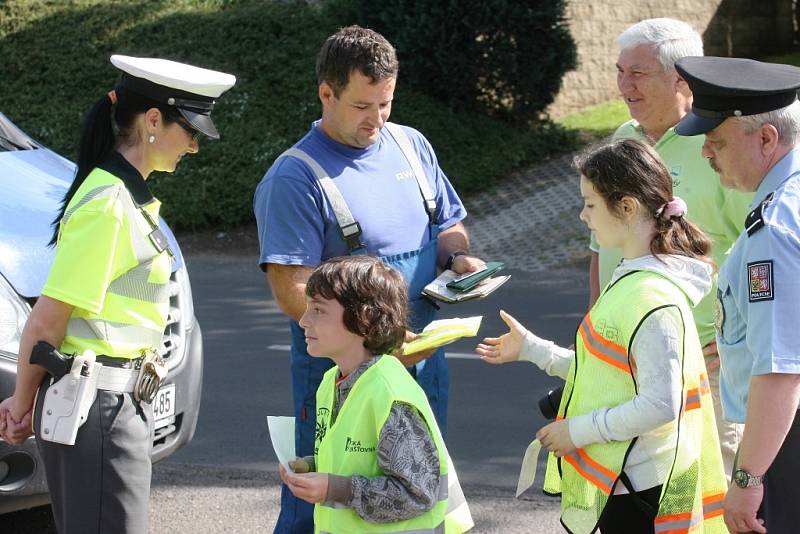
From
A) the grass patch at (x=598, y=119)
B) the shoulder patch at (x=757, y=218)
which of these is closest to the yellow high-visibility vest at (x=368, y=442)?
the shoulder patch at (x=757, y=218)

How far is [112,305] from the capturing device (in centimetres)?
324

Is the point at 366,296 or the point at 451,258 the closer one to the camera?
the point at 366,296

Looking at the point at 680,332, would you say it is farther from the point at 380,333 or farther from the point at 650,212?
the point at 380,333

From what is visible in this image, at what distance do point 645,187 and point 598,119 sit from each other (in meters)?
13.5

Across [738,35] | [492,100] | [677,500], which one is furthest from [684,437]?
[738,35]

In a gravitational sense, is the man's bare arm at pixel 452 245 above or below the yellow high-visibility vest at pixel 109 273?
below

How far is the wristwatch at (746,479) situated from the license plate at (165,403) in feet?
8.45

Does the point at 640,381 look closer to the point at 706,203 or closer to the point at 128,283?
the point at 706,203

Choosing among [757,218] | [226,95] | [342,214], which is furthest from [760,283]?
[226,95]

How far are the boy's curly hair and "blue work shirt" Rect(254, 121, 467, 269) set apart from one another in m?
0.72

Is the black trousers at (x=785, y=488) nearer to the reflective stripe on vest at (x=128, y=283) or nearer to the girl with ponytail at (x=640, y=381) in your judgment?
the girl with ponytail at (x=640, y=381)

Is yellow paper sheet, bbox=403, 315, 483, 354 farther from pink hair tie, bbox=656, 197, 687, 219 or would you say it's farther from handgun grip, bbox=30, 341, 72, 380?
handgun grip, bbox=30, 341, 72, 380

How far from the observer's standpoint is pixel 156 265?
3316 millimetres

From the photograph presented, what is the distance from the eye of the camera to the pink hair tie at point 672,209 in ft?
10.5
